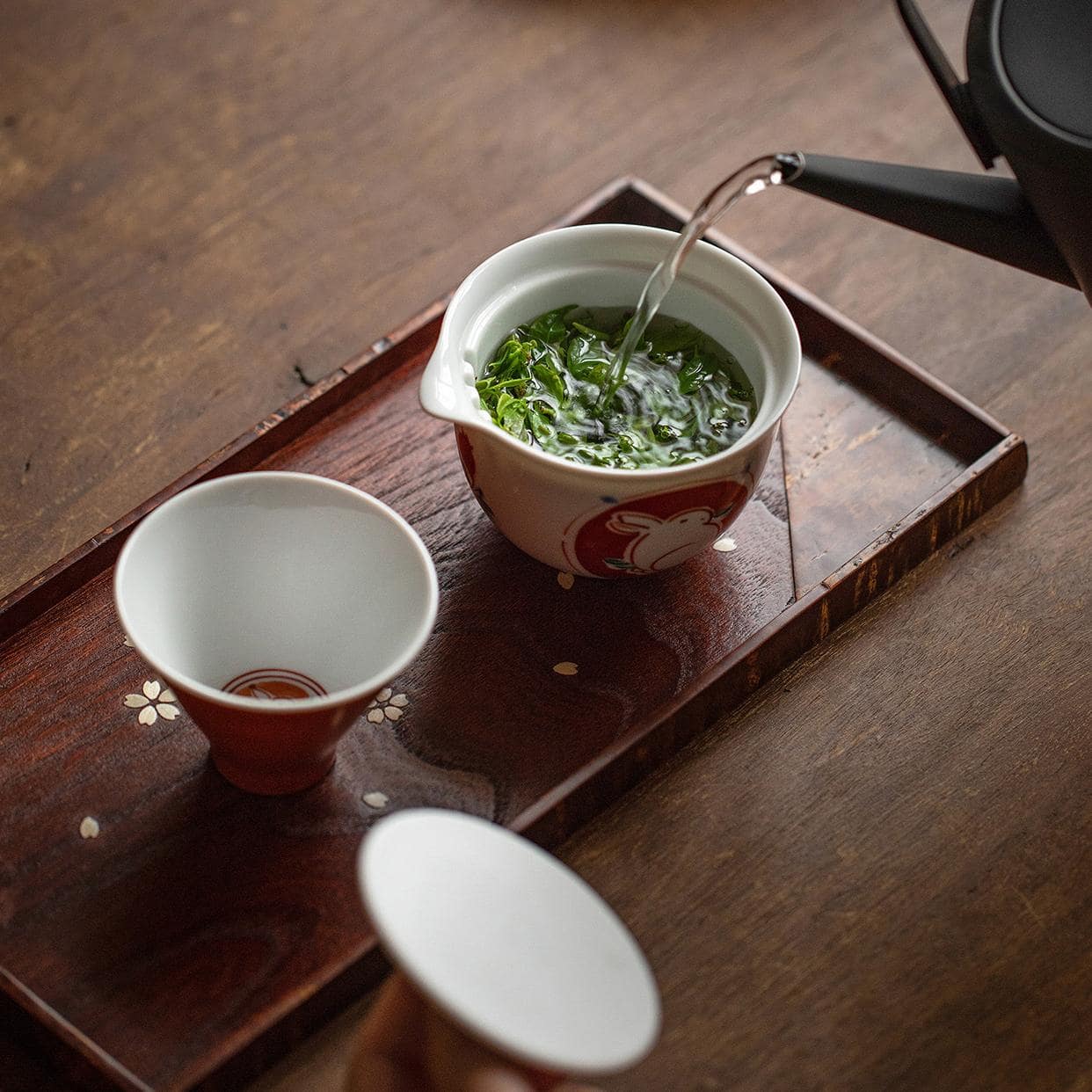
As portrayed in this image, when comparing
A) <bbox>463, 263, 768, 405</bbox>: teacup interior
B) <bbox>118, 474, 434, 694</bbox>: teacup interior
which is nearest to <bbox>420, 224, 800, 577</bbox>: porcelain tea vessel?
<bbox>463, 263, 768, 405</bbox>: teacup interior

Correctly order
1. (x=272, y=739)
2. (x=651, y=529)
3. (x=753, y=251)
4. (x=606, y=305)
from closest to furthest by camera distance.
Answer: (x=272, y=739), (x=651, y=529), (x=606, y=305), (x=753, y=251)

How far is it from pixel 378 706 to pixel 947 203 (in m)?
0.55

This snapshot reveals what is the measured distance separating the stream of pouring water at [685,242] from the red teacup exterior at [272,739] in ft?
1.10

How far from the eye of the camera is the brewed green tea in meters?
0.97

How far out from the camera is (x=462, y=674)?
0.97 meters

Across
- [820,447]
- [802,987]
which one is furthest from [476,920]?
[820,447]

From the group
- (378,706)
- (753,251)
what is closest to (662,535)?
(378,706)

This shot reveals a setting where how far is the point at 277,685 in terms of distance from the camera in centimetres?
94

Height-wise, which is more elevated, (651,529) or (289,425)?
(289,425)

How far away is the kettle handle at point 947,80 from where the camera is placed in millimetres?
938

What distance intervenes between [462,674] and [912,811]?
340 mm

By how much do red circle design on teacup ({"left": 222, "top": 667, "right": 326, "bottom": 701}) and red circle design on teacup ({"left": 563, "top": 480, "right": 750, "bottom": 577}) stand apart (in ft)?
0.68

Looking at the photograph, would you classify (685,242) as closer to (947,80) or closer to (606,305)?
(606,305)

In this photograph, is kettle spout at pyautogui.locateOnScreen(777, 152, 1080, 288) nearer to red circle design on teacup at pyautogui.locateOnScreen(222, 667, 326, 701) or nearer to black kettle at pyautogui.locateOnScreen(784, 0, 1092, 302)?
black kettle at pyautogui.locateOnScreen(784, 0, 1092, 302)
